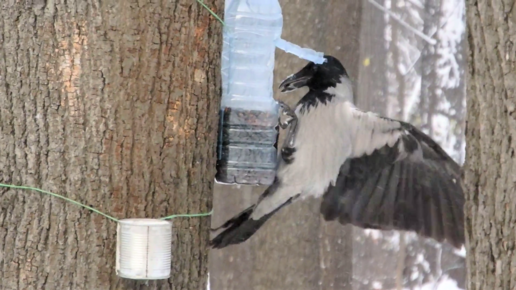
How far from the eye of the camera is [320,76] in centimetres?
325

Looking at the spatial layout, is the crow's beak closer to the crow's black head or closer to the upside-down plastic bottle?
the crow's black head

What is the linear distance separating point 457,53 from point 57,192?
12.0 feet

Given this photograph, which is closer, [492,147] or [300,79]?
[492,147]

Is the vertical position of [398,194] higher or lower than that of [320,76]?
lower

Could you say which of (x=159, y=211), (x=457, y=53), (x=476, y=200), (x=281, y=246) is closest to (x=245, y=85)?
(x=159, y=211)

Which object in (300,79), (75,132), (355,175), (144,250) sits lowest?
(144,250)

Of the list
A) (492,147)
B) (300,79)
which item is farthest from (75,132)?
(300,79)

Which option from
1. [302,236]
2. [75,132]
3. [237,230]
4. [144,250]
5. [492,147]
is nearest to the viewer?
[144,250]

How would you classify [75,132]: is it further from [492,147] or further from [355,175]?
[355,175]

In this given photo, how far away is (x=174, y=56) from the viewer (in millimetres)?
1810

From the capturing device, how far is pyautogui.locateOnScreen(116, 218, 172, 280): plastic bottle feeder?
63.7 inches

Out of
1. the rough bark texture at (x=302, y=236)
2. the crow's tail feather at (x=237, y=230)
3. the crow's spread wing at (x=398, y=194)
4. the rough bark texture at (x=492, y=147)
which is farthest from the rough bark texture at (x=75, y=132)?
the rough bark texture at (x=302, y=236)

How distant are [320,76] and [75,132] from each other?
1749mm

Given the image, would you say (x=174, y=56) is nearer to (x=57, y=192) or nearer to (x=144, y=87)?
(x=144, y=87)
